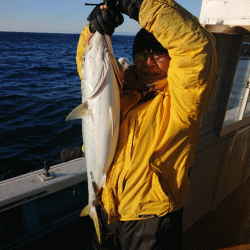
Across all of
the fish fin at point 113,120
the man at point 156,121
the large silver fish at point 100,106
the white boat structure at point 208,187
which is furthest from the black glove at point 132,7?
the white boat structure at point 208,187

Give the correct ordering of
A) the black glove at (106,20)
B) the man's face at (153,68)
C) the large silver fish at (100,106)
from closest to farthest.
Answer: the black glove at (106,20)
the large silver fish at (100,106)
the man's face at (153,68)

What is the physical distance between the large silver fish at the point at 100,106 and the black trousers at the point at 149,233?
441mm

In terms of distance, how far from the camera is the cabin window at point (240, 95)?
318 cm

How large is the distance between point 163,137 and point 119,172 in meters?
0.49

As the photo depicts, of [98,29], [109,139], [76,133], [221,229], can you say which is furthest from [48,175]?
[76,133]

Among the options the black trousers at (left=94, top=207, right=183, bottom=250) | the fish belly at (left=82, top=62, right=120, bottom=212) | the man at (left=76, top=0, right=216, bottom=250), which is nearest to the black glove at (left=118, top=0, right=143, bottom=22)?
the man at (left=76, top=0, right=216, bottom=250)

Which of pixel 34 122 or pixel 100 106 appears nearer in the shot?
pixel 100 106

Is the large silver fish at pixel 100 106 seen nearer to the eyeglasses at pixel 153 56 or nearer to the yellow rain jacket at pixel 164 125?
the yellow rain jacket at pixel 164 125

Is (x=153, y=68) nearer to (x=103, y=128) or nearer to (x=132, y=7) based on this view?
(x=132, y=7)

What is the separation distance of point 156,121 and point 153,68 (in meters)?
0.61

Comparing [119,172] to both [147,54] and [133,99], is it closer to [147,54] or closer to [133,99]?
[133,99]

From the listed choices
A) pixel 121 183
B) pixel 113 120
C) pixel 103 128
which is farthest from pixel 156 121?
pixel 121 183

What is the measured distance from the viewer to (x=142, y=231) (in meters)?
1.88

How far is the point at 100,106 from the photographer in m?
1.93
